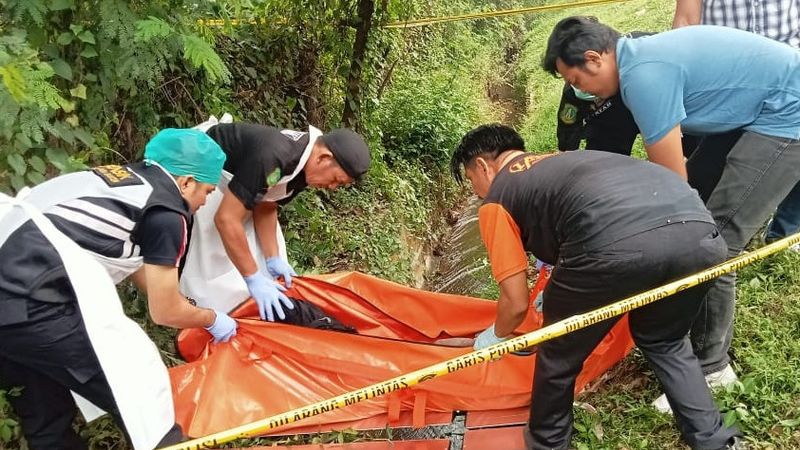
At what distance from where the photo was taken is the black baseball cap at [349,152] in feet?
8.55

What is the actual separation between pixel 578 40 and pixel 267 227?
1.71 metres

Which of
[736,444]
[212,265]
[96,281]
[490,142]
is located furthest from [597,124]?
[96,281]

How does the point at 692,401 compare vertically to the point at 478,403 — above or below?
above

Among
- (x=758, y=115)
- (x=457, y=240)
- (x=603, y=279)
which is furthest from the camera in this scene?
(x=457, y=240)

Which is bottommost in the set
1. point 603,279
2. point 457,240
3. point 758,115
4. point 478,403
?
point 457,240

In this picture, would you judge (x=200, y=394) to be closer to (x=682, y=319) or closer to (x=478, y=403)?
(x=478, y=403)

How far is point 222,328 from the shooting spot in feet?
8.47

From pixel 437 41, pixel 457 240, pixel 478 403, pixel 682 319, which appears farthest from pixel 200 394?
pixel 437 41

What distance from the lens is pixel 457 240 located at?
609cm

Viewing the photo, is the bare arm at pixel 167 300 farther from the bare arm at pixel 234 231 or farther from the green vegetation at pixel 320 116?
the green vegetation at pixel 320 116

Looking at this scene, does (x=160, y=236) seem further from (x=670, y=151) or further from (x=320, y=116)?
(x=320, y=116)

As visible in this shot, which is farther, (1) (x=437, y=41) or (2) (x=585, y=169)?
(1) (x=437, y=41)

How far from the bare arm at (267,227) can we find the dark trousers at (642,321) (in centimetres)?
150

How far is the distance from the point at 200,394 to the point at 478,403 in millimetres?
1121
